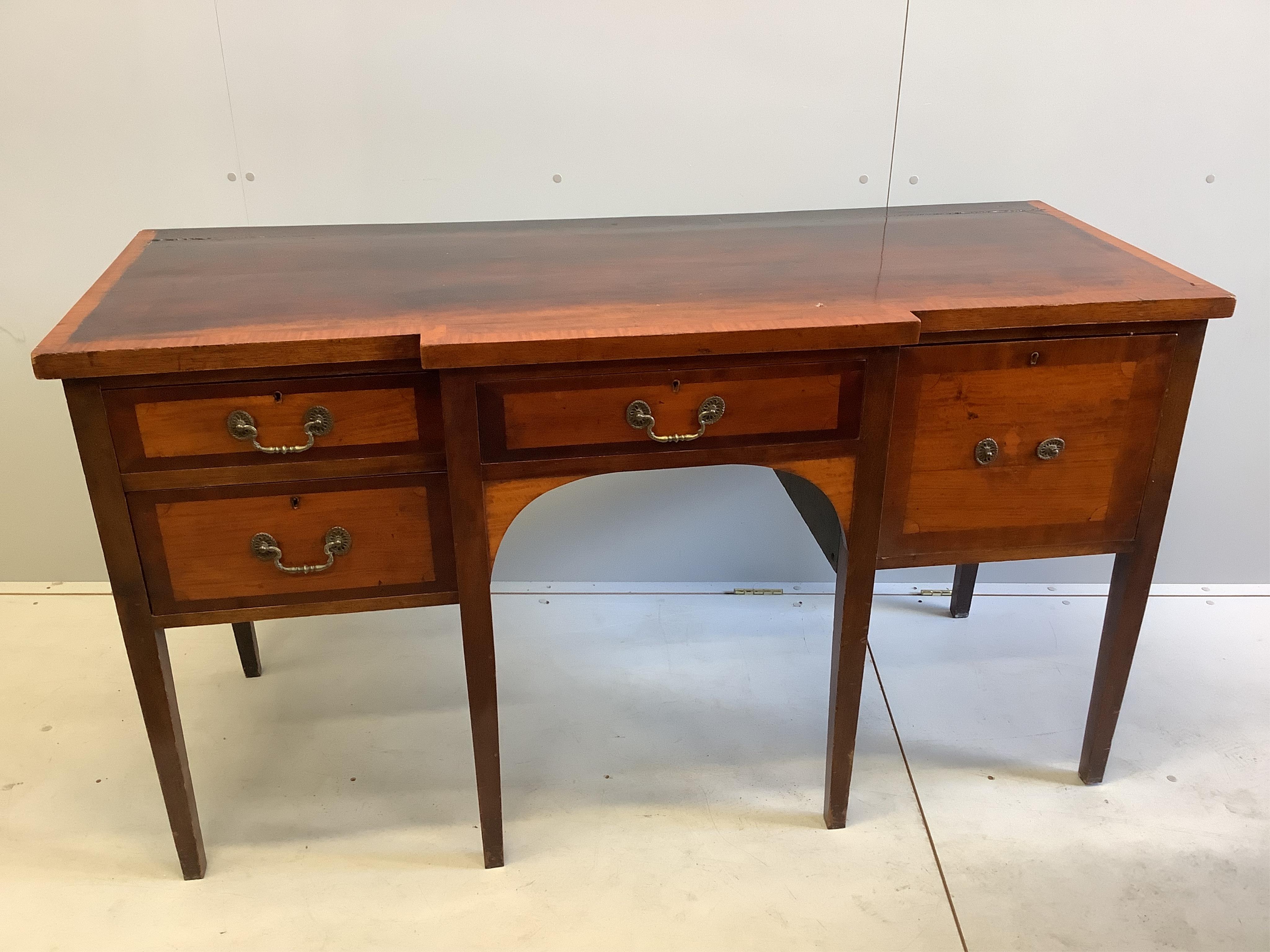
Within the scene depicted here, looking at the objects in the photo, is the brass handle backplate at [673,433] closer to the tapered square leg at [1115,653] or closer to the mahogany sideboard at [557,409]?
the mahogany sideboard at [557,409]

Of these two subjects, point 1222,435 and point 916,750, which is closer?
point 916,750

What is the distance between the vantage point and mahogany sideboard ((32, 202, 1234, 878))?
3.84 feet

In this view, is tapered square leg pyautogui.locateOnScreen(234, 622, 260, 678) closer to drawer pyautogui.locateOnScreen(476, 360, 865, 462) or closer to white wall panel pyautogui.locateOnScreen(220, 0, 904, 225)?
white wall panel pyautogui.locateOnScreen(220, 0, 904, 225)

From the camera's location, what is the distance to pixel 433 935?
1.37m

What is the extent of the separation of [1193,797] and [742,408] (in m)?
0.99

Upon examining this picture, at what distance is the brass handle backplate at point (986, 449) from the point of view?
1.34m

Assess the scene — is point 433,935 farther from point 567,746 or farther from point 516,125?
point 516,125

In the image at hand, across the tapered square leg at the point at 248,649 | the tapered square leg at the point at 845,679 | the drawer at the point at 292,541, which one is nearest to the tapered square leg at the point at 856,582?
the tapered square leg at the point at 845,679

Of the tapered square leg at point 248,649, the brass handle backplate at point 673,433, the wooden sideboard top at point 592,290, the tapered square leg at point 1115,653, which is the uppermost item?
the wooden sideboard top at point 592,290

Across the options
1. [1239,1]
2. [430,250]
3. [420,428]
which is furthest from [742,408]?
[1239,1]

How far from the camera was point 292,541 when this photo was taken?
4.16 feet

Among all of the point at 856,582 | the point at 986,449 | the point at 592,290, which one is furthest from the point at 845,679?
the point at 592,290

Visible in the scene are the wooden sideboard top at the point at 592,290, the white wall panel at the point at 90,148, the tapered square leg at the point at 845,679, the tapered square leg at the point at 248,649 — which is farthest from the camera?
the tapered square leg at the point at 248,649

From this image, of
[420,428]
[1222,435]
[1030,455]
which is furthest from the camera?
[1222,435]
